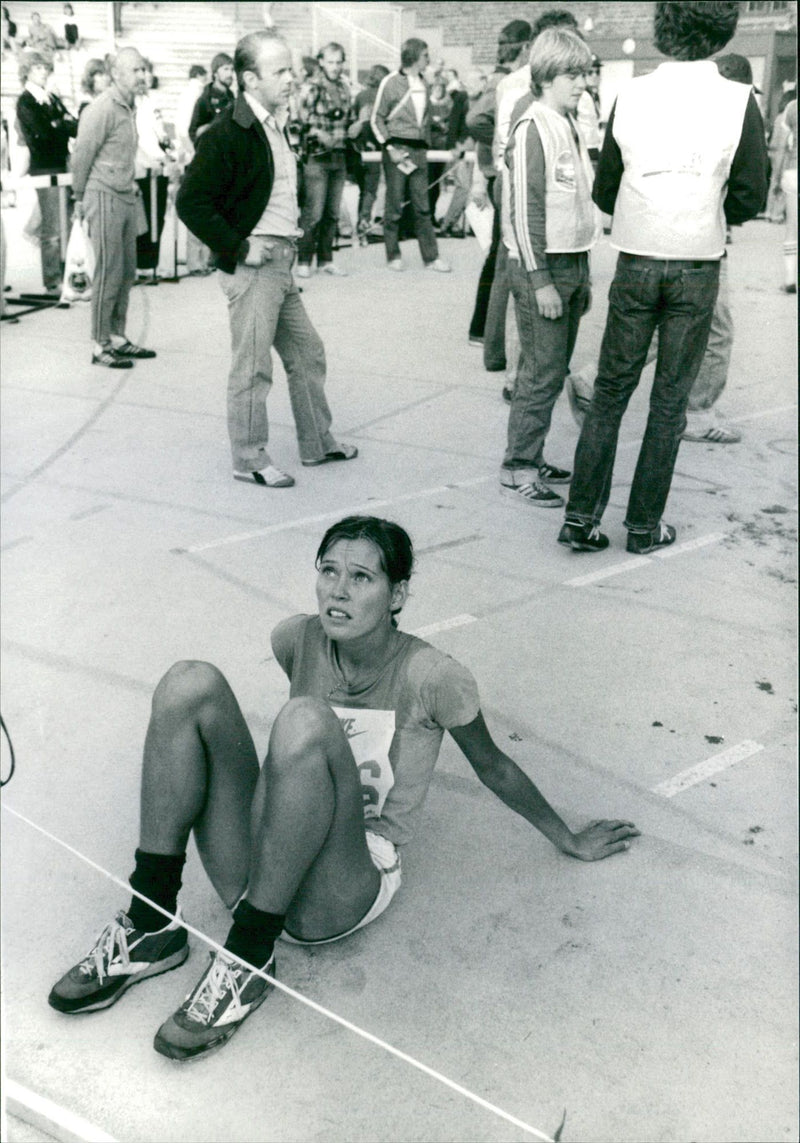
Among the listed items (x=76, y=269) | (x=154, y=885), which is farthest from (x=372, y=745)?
(x=76, y=269)

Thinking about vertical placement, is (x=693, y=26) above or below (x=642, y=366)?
above

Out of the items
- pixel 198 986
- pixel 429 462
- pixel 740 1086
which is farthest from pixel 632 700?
pixel 429 462

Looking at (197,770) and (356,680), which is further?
(356,680)

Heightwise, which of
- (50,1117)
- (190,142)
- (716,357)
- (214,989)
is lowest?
(50,1117)

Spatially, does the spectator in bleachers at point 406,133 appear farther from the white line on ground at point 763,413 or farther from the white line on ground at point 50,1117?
the white line on ground at point 50,1117

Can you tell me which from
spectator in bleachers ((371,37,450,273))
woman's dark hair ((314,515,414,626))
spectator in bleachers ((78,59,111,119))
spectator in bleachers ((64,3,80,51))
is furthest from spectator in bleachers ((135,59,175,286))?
woman's dark hair ((314,515,414,626))

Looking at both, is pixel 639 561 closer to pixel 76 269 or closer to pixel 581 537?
pixel 581 537

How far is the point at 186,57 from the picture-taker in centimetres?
1558

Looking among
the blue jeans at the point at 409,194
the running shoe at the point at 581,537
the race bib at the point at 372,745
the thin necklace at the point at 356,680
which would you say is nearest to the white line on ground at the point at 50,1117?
the race bib at the point at 372,745

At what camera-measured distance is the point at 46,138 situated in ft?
29.9

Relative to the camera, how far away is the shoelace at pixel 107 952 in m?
2.34

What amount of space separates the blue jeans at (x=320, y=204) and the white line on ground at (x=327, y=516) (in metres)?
5.29

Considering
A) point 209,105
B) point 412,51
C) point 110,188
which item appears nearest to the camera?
point 110,188

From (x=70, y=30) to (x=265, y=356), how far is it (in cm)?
793
